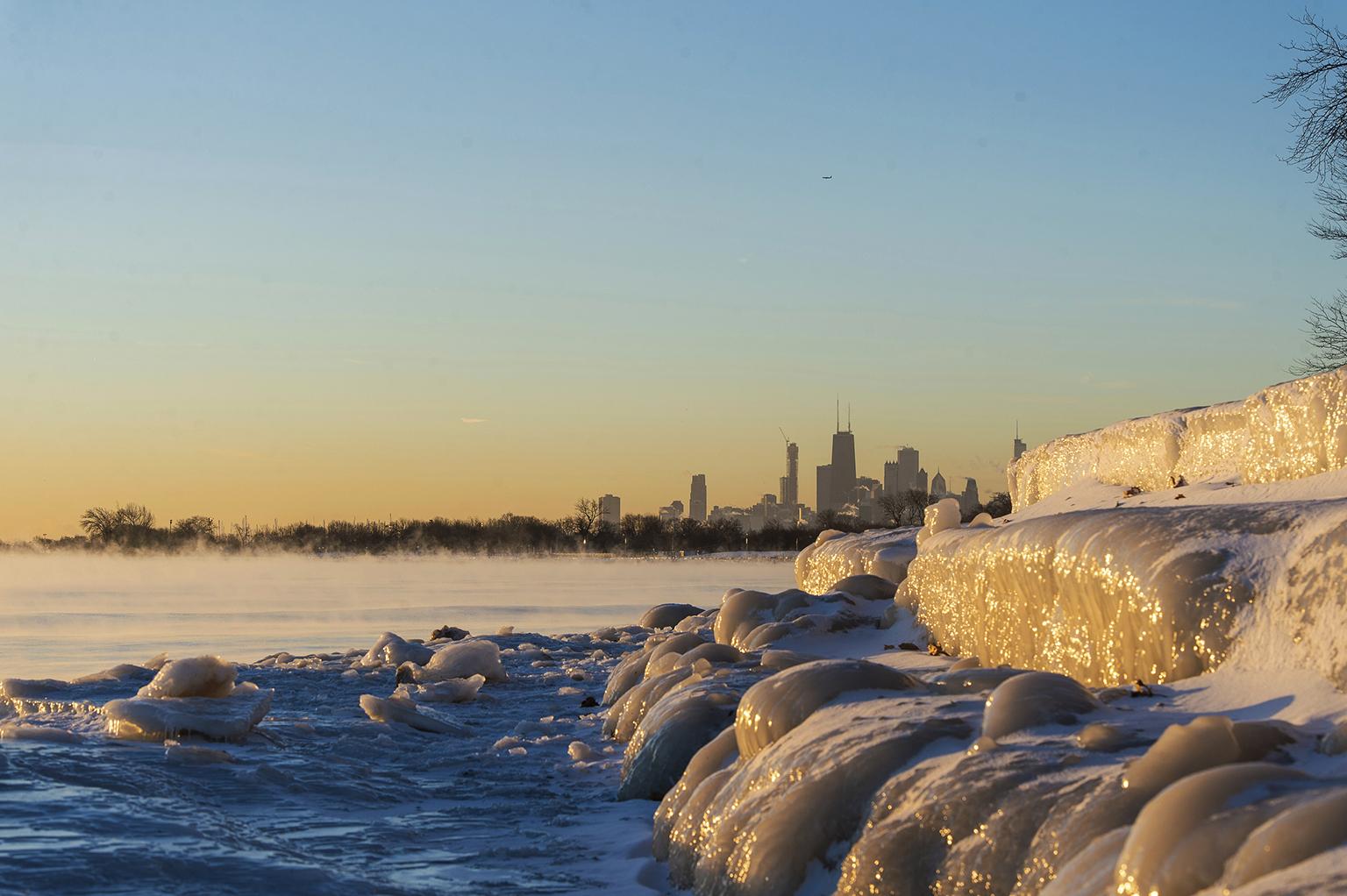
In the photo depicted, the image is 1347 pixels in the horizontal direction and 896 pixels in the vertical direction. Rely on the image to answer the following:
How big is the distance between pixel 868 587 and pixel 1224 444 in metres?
3.67

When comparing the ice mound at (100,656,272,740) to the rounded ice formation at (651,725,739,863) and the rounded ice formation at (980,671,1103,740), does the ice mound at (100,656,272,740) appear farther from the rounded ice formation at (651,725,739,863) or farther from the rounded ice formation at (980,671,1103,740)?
the rounded ice formation at (980,671,1103,740)

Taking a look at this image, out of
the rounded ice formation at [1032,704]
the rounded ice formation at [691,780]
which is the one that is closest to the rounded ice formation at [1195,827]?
the rounded ice formation at [1032,704]

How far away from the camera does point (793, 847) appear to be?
151 inches

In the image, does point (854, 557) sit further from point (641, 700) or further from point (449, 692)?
point (641, 700)

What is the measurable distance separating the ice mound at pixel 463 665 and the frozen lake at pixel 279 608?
412 centimetres

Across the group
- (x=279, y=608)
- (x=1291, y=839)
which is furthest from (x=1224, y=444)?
(x=279, y=608)

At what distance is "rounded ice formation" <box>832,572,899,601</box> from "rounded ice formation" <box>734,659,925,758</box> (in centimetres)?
464

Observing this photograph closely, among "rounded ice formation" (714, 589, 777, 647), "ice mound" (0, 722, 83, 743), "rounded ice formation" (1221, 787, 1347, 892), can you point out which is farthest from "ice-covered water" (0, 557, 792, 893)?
"rounded ice formation" (1221, 787, 1347, 892)

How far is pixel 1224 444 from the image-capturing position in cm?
634

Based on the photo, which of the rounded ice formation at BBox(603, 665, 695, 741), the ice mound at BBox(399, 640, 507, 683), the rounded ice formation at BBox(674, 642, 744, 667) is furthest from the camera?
the ice mound at BBox(399, 640, 507, 683)

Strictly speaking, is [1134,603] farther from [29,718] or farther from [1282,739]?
[29,718]

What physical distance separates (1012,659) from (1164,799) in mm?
3127

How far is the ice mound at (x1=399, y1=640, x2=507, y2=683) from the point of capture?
11914 millimetres

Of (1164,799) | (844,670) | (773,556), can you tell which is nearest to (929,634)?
(844,670)
